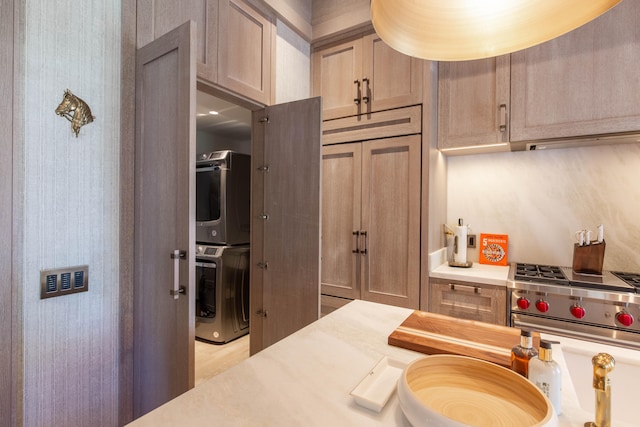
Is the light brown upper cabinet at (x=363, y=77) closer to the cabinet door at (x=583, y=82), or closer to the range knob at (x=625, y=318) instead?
the cabinet door at (x=583, y=82)

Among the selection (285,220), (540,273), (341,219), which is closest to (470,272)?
(540,273)

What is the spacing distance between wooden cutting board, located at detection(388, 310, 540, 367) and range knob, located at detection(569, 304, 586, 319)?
88cm

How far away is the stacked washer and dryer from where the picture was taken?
304 cm

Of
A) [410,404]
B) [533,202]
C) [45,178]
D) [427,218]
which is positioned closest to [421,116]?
[427,218]

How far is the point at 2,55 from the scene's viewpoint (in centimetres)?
106

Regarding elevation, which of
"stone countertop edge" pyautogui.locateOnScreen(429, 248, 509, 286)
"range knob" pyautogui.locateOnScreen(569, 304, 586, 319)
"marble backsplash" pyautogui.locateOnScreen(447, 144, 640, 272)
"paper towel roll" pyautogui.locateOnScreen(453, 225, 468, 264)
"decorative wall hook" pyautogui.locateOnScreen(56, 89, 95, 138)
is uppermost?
"decorative wall hook" pyautogui.locateOnScreen(56, 89, 95, 138)

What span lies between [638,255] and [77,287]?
119 inches

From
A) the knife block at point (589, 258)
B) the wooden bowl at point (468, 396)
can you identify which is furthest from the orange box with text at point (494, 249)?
the wooden bowl at point (468, 396)

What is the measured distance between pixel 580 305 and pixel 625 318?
0.17m

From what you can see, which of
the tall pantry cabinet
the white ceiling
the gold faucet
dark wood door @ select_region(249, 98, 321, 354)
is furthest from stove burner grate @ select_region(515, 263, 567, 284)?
the white ceiling

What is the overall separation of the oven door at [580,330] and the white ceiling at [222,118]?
280 centimetres

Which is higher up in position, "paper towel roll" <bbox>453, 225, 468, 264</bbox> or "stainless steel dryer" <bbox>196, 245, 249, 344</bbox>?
"paper towel roll" <bbox>453, 225, 468, 264</bbox>

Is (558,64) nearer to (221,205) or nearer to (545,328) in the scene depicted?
(545,328)

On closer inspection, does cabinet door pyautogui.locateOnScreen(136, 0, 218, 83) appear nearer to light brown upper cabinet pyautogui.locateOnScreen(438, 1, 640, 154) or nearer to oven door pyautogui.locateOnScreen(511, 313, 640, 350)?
light brown upper cabinet pyautogui.locateOnScreen(438, 1, 640, 154)
